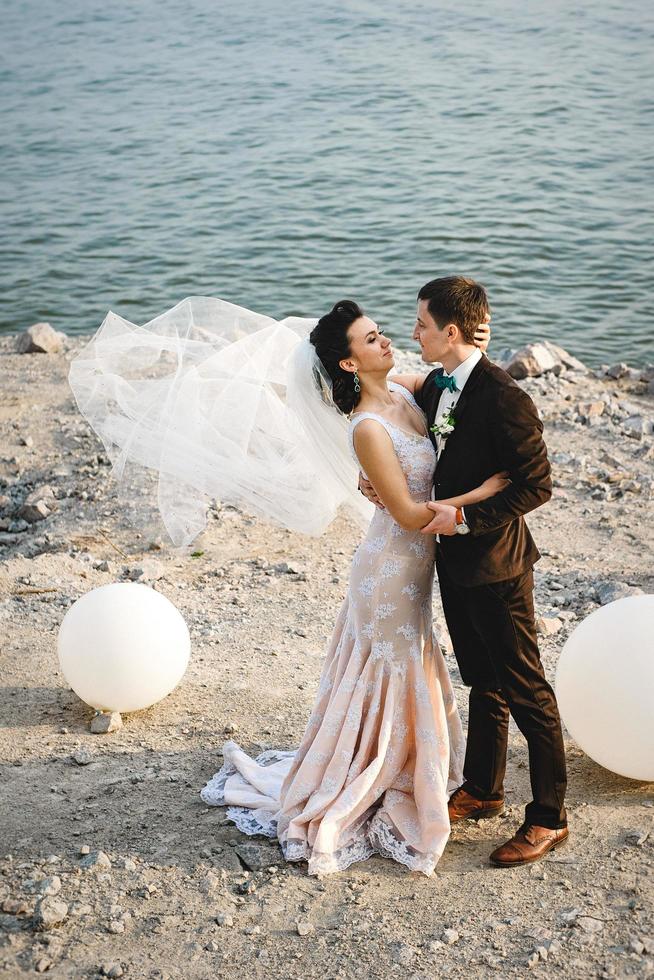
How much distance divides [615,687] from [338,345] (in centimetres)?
198

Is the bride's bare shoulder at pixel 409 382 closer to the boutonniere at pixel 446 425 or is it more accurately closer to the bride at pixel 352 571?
the bride at pixel 352 571

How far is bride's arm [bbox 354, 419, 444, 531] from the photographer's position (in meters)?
4.45

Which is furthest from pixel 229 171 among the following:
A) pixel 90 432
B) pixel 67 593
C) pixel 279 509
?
pixel 279 509

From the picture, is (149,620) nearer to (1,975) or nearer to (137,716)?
(137,716)

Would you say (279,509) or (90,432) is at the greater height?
(279,509)

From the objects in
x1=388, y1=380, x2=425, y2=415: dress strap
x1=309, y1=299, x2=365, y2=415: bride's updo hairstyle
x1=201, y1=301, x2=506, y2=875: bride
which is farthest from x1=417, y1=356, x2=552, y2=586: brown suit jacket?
x1=309, y1=299, x2=365, y2=415: bride's updo hairstyle

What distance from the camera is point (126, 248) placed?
1798cm

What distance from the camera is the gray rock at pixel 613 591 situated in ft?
23.5

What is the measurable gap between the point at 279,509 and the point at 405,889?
2021mm

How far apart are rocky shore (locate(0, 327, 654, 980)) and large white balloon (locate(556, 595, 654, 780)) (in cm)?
28

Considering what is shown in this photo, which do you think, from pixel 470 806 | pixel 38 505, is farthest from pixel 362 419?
pixel 38 505

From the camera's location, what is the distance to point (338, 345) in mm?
4590

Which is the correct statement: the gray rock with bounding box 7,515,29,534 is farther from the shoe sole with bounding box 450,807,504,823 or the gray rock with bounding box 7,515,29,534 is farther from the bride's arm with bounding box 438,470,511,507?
the bride's arm with bounding box 438,470,511,507

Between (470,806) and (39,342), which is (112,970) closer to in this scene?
(470,806)
